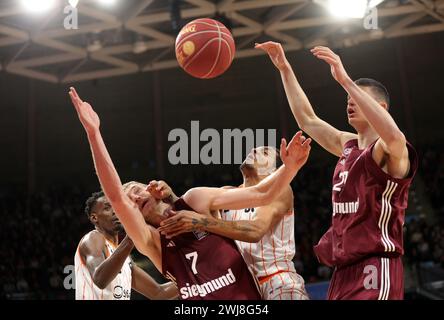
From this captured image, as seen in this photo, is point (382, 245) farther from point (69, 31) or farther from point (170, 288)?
point (69, 31)

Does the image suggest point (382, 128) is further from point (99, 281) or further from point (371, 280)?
point (99, 281)

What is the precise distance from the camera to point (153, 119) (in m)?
18.2

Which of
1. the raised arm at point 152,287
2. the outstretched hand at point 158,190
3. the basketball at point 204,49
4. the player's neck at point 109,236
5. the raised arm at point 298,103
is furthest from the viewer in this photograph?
the player's neck at point 109,236

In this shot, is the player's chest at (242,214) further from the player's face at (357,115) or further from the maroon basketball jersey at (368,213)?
the player's face at (357,115)

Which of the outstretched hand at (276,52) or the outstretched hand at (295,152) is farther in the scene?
the outstretched hand at (276,52)


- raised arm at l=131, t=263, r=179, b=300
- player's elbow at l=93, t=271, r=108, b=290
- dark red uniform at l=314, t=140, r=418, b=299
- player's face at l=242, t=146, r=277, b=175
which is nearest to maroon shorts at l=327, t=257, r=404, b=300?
dark red uniform at l=314, t=140, r=418, b=299

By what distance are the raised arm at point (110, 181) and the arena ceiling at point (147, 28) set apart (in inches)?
314

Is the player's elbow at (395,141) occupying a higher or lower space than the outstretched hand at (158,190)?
higher

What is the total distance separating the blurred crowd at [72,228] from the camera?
1207 centimetres

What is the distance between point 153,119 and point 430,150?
302 inches

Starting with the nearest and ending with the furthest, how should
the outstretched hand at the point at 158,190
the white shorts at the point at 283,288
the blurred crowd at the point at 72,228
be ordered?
the outstretched hand at the point at 158,190, the white shorts at the point at 283,288, the blurred crowd at the point at 72,228

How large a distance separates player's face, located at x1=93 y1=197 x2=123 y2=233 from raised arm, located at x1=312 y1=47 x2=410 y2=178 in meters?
2.24

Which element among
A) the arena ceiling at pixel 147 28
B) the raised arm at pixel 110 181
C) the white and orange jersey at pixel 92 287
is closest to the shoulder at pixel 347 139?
the raised arm at pixel 110 181
